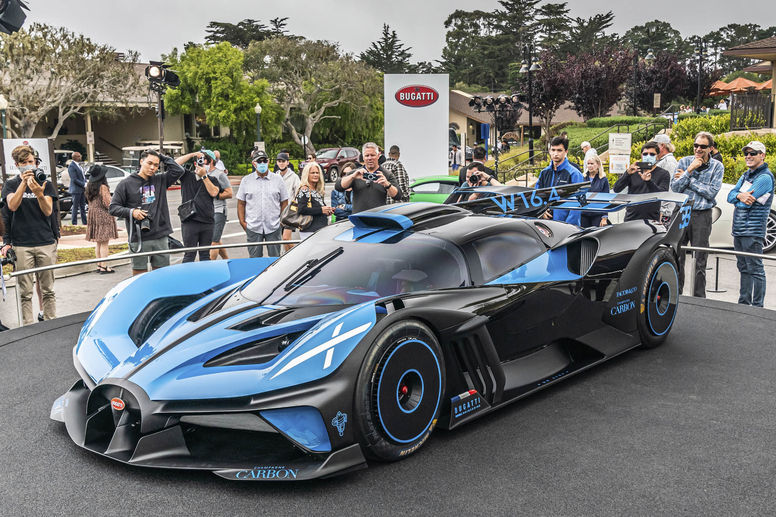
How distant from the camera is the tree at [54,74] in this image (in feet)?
118

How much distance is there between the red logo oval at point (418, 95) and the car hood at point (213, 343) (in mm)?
12388

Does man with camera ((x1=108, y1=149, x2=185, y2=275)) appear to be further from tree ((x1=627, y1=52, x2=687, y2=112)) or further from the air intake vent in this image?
tree ((x1=627, y1=52, x2=687, y2=112))

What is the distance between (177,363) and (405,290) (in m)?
1.39

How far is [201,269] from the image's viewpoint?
579 centimetres

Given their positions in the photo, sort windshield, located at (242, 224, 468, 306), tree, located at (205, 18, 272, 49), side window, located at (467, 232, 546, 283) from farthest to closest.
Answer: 1. tree, located at (205, 18, 272, 49)
2. side window, located at (467, 232, 546, 283)
3. windshield, located at (242, 224, 468, 306)

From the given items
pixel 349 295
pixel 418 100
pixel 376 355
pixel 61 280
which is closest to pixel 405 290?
pixel 349 295

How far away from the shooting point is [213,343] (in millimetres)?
3898

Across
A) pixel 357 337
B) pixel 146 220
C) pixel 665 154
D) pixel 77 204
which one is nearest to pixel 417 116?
pixel 665 154

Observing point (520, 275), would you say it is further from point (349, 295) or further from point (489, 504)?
point (489, 504)

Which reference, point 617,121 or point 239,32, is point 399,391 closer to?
point 617,121

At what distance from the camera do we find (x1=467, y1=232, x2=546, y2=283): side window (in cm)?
469

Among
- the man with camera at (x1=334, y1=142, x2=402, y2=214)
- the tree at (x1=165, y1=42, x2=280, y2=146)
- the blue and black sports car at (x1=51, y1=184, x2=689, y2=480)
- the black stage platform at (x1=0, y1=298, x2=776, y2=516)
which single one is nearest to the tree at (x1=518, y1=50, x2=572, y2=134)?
the tree at (x1=165, y1=42, x2=280, y2=146)

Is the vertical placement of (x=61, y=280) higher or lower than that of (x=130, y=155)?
lower

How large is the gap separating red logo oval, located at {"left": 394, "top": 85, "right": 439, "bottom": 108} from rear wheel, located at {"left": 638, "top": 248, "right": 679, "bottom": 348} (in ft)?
37.7
